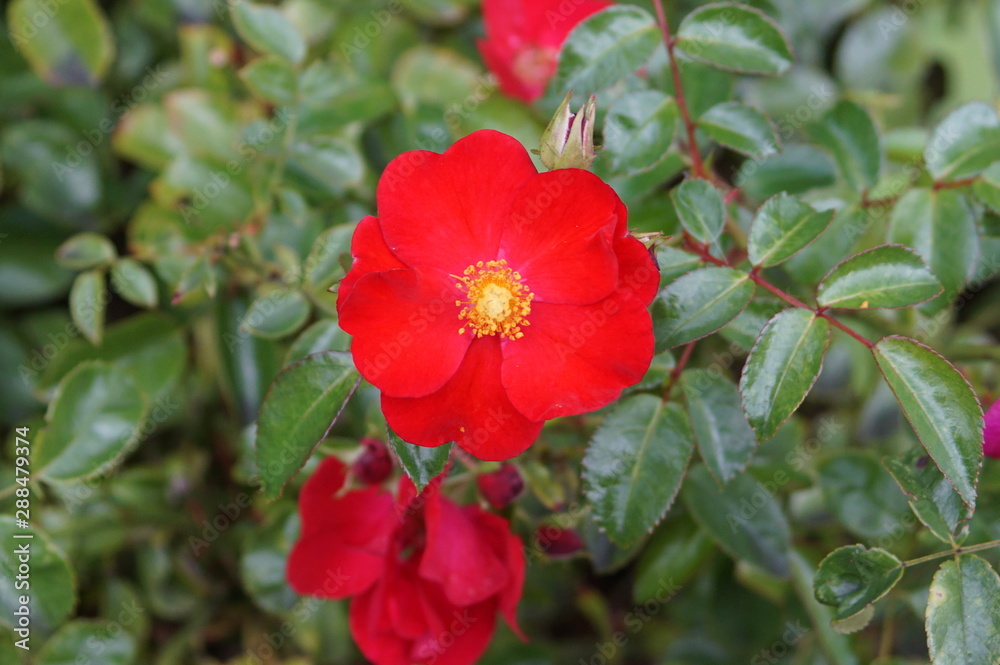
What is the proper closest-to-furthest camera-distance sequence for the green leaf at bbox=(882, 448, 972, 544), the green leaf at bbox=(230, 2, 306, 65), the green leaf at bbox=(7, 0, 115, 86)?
the green leaf at bbox=(882, 448, 972, 544)
the green leaf at bbox=(230, 2, 306, 65)
the green leaf at bbox=(7, 0, 115, 86)

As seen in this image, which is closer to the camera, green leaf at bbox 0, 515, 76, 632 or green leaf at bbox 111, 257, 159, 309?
green leaf at bbox 0, 515, 76, 632

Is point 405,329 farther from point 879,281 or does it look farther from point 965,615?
point 965,615

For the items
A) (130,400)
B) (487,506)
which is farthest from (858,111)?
(130,400)

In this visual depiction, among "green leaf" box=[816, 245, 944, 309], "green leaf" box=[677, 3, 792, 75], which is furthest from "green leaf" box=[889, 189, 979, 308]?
"green leaf" box=[677, 3, 792, 75]

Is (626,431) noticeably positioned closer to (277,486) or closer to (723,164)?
(277,486)

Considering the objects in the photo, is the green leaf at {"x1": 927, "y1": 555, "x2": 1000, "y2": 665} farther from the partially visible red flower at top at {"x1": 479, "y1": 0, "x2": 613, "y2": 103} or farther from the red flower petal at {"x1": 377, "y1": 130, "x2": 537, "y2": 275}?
the partially visible red flower at top at {"x1": 479, "y1": 0, "x2": 613, "y2": 103}

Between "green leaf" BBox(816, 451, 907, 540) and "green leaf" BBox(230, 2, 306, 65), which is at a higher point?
"green leaf" BBox(230, 2, 306, 65)

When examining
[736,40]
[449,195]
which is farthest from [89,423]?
[736,40]
